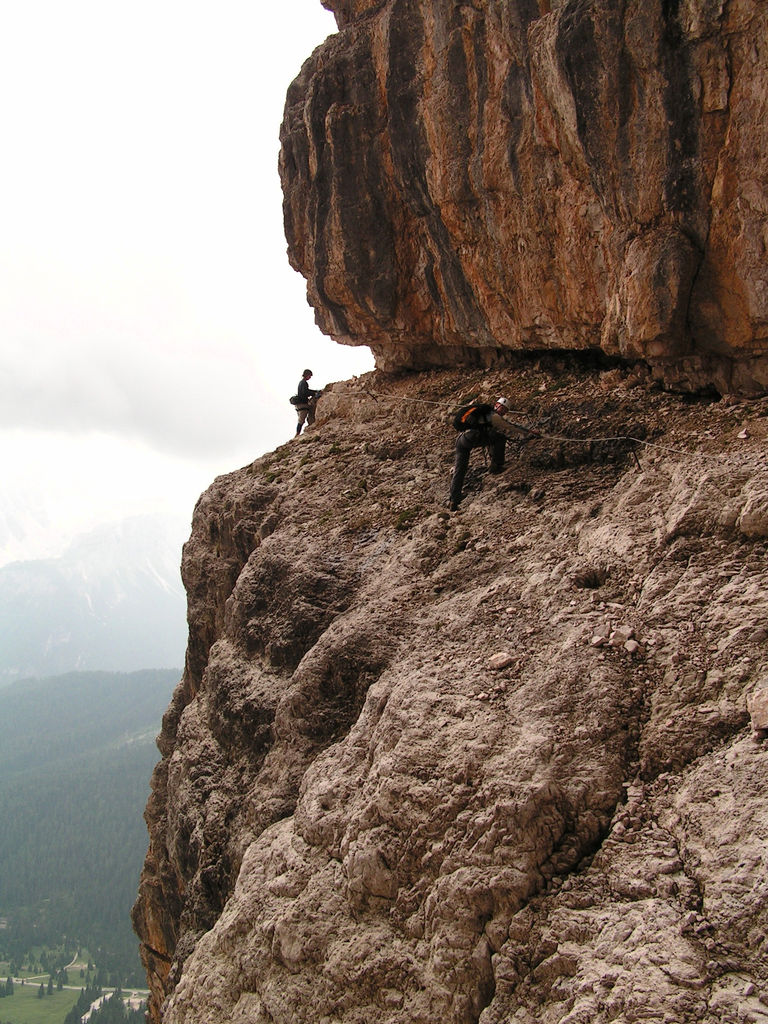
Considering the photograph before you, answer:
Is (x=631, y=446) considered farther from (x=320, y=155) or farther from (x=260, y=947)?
(x=320, y=155)

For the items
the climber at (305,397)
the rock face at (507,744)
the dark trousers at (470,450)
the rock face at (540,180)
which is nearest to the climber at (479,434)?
the dark trousers at (470,450)

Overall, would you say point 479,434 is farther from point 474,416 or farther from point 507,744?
point 507,744

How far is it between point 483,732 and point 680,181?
29.6 feet

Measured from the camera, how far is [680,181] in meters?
11.0

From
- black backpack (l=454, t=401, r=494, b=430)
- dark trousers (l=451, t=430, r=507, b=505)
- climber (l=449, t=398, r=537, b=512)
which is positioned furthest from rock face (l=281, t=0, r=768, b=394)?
dark trousers (l=451, t=430, r=507, b=505)

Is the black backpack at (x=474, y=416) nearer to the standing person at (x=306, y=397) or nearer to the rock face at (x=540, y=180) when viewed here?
the rock face at (x=540, y=180)

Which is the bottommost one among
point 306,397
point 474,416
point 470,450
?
point 470,450

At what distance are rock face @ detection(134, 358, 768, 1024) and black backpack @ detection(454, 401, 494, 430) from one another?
105cm

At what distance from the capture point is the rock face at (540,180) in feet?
34.3

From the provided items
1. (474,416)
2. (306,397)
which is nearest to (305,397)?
(306,397)

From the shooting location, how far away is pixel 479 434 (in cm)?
1348

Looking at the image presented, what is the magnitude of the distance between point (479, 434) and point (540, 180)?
4991mm

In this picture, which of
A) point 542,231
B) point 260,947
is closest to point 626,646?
point 260,947

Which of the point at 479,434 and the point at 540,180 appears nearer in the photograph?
the point at 540,180
